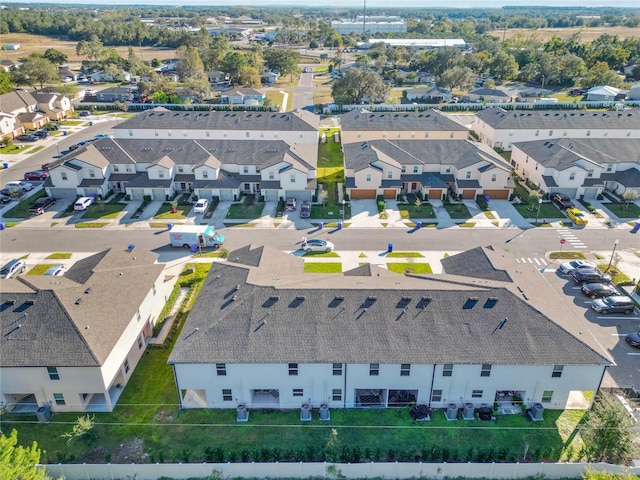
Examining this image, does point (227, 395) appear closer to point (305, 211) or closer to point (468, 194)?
point (305, 211)

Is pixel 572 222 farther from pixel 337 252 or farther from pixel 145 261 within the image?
pixel 145 261

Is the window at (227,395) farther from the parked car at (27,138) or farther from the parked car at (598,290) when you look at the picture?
the parked car at (27,138)

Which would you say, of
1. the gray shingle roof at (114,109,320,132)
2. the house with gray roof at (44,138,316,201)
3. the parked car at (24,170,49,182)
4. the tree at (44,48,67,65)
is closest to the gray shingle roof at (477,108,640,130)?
the gray shingle roof at (114,109,320,132)

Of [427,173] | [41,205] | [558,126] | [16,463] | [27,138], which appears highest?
[16,463]

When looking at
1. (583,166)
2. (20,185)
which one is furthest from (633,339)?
(20,185)

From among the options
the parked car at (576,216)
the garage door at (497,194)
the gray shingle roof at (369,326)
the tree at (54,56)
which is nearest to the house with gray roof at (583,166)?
the parked car at (576,216)
